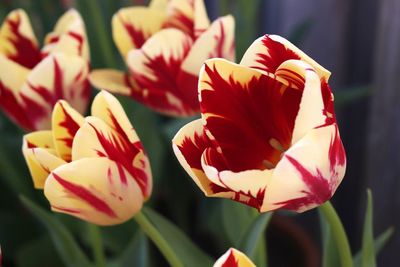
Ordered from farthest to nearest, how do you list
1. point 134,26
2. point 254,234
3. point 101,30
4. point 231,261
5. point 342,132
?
point 342,132, point 101,30, point 134,26, point 254,234, point 231,261

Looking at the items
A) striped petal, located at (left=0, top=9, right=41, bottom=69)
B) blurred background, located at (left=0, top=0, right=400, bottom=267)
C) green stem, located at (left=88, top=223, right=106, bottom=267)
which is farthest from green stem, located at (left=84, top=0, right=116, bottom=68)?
green stem, located at (left=88, top=223, right=106, bottom=267)

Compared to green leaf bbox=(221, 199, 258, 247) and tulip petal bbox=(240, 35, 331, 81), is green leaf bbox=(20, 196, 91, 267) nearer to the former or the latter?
green leaf bbox=(221, 199, 258, 247)

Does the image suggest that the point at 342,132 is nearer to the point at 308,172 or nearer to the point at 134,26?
the point at 134,26

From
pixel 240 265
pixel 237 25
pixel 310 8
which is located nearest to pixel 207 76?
pixel 240 265

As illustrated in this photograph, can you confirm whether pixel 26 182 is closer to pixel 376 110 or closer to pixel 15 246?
pixel 15 246

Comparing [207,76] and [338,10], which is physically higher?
[207,76]

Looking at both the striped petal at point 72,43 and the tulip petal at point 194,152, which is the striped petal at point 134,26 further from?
the tulip petal at point 194,152

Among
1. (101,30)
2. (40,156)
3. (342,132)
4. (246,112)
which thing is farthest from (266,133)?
(342,132)
